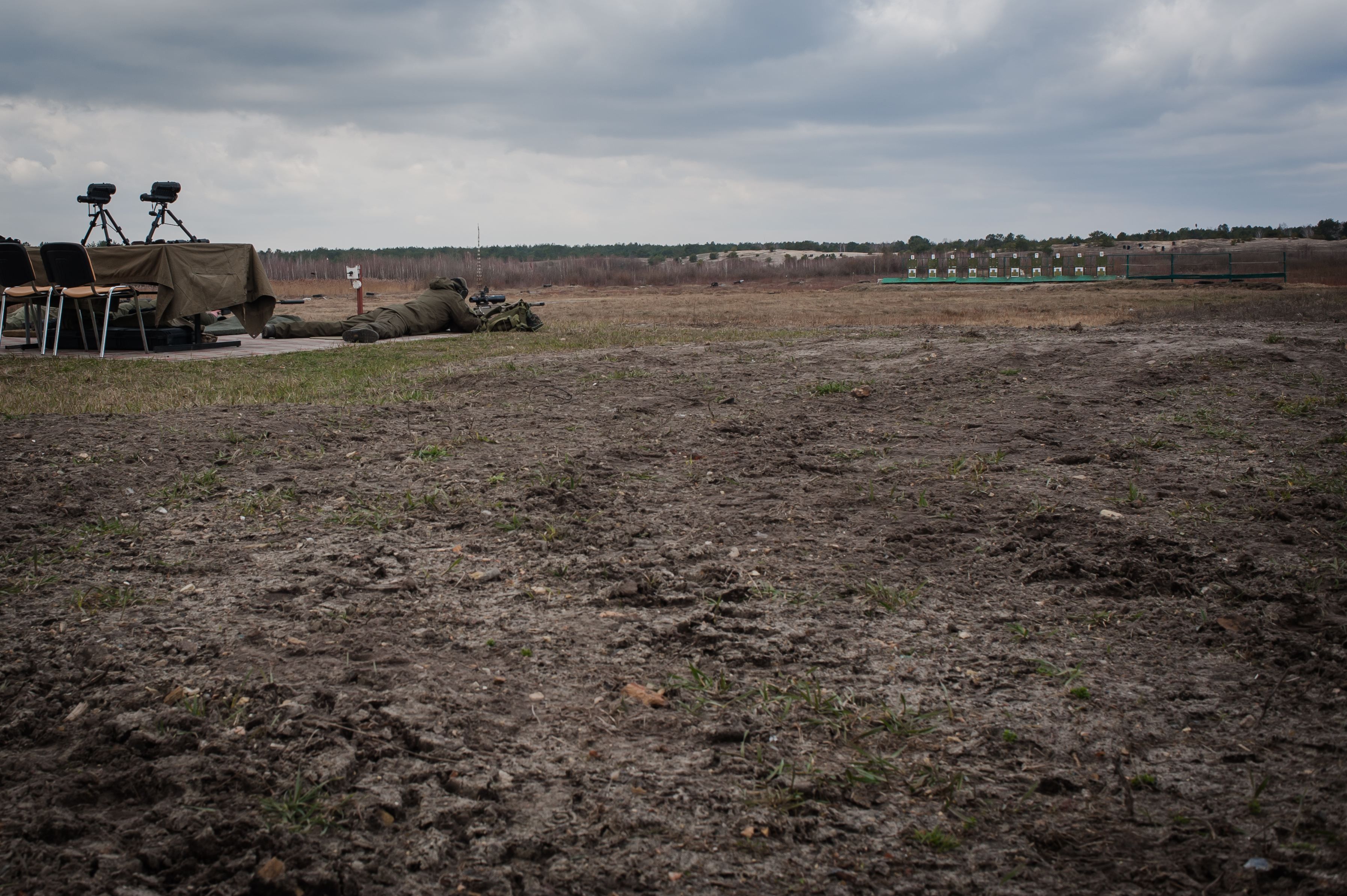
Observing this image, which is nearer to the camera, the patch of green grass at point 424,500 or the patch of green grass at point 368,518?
the patch of green grass at point 368,518

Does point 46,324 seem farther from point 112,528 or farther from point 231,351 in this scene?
point 112,528

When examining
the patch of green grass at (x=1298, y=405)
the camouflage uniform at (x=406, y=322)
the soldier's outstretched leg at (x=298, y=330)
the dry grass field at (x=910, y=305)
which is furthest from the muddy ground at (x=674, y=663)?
the dry grass field at (x=910, y=305)

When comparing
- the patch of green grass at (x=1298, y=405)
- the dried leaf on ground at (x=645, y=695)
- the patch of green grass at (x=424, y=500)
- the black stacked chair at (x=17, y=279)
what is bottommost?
the dried leaf on ground at (x=645, y=695)

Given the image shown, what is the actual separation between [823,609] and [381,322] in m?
11.2

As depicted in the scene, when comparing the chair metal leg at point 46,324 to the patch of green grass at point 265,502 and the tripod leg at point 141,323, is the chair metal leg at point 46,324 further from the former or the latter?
the patch of green grass at point 265,502

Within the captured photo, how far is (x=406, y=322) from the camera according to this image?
44.6 feet

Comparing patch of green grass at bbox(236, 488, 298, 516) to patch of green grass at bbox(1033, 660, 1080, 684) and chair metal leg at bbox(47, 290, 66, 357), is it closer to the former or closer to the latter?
patch of green grass at bbox(1033, 660, 1080, 684)

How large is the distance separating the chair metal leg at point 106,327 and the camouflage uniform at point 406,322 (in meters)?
2.34

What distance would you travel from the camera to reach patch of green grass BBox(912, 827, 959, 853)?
191 cm

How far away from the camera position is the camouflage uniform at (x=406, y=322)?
1295 cm

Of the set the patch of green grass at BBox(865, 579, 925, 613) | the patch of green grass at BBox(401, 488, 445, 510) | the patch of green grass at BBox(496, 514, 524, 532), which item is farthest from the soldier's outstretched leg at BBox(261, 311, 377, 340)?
the patch of green grass at BBox(865, 579, 925, 613)

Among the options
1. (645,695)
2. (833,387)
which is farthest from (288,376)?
(645,695)

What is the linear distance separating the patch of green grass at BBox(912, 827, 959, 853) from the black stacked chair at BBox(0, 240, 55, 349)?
11.3 metres

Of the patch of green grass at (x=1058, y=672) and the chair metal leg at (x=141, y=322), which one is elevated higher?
the chair metal leg at (x=141, y=322)
